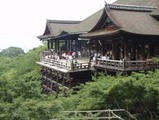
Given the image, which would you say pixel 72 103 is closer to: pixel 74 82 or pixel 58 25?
pixel 74 82

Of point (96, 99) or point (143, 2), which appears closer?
point (96, 99)

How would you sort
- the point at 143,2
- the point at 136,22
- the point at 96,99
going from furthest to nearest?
1. the point at 143,2
2. the point at 136,22
3. the point at 96,99

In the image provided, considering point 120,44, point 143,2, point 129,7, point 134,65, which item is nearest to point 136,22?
point 129,7

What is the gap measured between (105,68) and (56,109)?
8.85 meters

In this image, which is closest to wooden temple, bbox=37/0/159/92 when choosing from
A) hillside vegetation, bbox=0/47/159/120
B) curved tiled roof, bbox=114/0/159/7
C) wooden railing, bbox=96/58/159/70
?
wooden railing, bbox=96/58/159/70

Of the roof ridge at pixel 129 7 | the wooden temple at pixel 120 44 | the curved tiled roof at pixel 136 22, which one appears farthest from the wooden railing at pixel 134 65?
the roof ridge at pixel 129 7

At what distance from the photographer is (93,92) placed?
1662cm

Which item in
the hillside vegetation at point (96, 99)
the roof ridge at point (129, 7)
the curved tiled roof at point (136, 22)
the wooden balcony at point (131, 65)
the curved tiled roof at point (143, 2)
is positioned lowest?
the hillside vegetation at point (96, 99)

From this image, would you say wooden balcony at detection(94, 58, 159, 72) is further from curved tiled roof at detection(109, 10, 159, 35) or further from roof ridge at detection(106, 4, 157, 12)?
roof ridge at detection(106, 4, 157, 12)

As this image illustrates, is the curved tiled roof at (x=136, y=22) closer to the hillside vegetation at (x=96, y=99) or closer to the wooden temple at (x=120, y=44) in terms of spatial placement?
the wooden temple at (x=120, y=44)

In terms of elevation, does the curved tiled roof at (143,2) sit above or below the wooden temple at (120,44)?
above

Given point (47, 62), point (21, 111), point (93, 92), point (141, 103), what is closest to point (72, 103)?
point (93, 92)

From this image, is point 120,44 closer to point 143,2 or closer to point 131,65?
point 131,65

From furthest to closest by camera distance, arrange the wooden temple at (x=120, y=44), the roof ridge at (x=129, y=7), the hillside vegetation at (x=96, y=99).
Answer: the roof ridge at (x=129, y=7) < the wooden temple at (x=120, y=44) < the hillside vegetation at (x=96, y=99)
